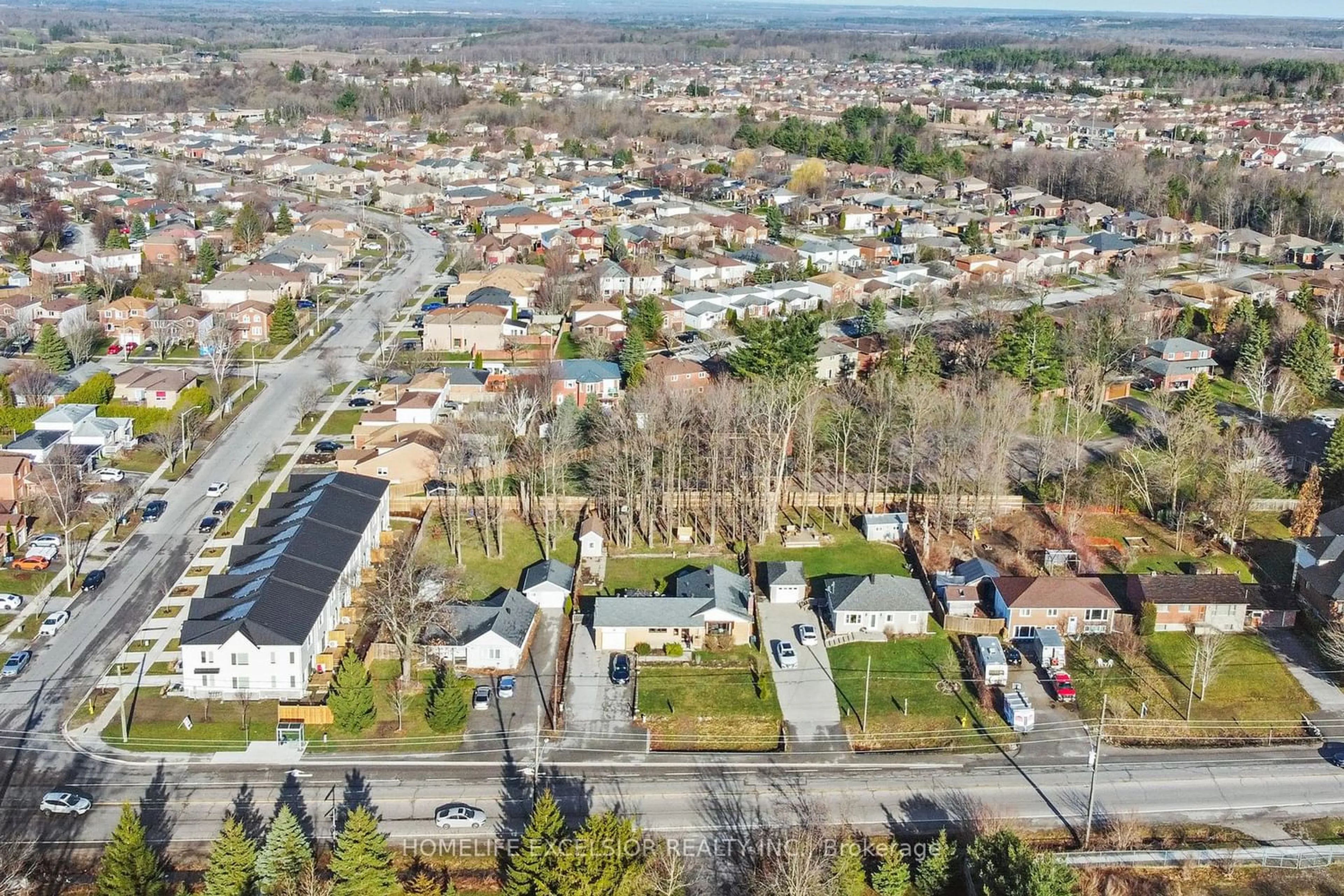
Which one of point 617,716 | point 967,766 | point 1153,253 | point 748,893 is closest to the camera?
point 748,893

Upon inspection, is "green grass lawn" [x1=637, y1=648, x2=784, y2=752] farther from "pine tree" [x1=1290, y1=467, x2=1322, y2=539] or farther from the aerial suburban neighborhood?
"pine tree" [x1=1290, y1=467, x2=1322, y2=539]

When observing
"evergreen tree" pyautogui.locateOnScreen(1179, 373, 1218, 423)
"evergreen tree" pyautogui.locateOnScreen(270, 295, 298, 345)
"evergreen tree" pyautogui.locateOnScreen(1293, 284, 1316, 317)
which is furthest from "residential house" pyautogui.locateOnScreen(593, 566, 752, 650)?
"evergreen tree" pyautogui.locateOnScreen(1293, 284, 1316, 317)

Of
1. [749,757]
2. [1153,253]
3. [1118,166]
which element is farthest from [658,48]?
[749,757]

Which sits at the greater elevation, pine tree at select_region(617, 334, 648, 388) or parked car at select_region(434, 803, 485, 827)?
pine tree at select_region(617, 334, 648, 388)

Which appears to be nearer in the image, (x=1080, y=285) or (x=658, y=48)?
(x=1080, y=285)

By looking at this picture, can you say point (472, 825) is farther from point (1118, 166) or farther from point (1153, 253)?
point (1118, 166)

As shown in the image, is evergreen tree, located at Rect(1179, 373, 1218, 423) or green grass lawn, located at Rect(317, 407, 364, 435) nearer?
evergreen tree, located at Rect(1179, 373, 1218, 423)
